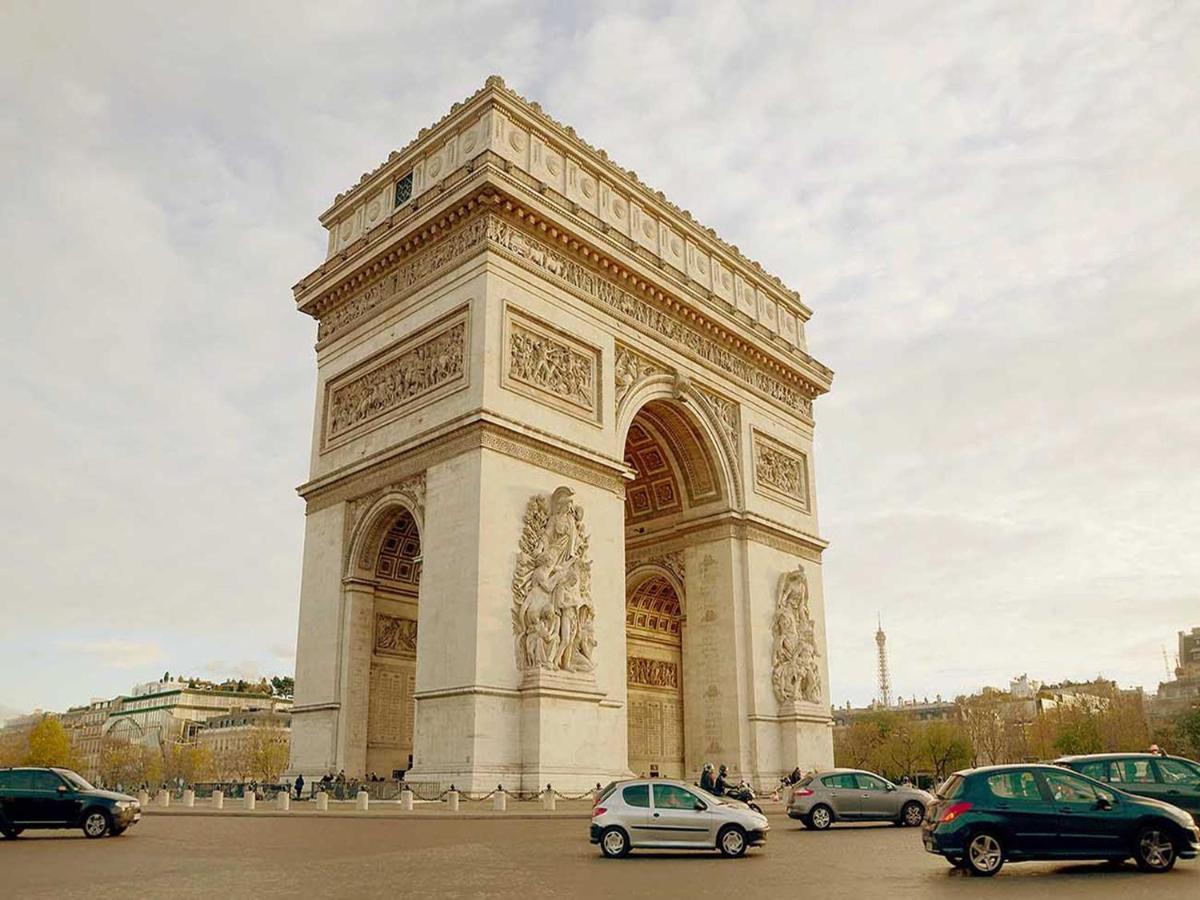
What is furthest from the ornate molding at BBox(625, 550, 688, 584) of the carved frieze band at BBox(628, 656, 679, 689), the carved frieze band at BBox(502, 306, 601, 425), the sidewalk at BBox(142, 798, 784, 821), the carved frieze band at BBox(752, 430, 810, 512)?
the sidewalk at BBox(142, 798, 784, 821)

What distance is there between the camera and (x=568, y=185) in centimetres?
2764

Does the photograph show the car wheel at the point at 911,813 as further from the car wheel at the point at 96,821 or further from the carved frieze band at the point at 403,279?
the carved frieze band at the point at 403,279

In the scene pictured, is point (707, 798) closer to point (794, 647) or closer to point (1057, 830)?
point (1057, 830)

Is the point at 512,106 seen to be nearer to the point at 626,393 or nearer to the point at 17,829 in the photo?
the point at 626,393

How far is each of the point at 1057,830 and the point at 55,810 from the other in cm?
1405

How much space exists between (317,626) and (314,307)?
31.6 ft

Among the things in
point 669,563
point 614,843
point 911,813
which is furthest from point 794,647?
point 614,843

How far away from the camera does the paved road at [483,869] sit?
8977mm

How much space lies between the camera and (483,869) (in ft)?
34.5

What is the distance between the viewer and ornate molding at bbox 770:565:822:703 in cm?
3028

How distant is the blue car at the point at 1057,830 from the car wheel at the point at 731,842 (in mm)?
2900

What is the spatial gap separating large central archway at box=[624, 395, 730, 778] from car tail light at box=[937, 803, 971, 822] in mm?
19676

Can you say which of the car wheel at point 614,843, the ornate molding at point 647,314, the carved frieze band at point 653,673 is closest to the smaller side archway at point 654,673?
the carved frieze band at point 653,673

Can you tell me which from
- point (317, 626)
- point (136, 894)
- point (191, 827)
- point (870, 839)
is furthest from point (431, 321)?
point (136, 894)
